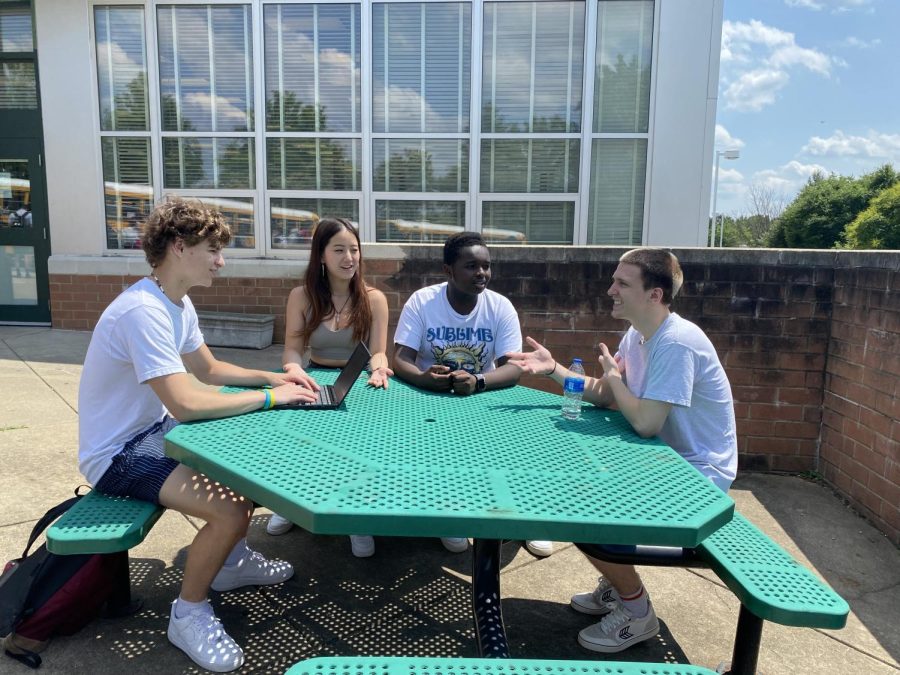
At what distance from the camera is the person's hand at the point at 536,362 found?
297 cm

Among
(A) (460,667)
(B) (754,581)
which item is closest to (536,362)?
(B) (754,581)

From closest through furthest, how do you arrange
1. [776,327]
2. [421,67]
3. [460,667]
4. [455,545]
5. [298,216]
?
[460,667], [455,545], [776,327], [421,67], [298,216]

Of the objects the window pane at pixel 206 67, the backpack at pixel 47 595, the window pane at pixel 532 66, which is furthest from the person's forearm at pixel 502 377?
the window pane at pixel 206 67

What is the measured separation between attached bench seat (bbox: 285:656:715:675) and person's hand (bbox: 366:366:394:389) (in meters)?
1.64

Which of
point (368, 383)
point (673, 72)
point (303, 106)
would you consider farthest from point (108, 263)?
point (673, 72)

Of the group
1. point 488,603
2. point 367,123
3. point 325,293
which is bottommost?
point 488,603

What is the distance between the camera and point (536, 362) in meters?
3.01

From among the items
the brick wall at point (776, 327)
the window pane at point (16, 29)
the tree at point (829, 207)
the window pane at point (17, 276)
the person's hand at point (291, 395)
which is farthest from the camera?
the tree at point (829, 207)

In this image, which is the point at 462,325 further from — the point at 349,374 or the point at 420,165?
the point at 420,165

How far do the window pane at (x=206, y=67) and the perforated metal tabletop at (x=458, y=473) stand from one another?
23.3ft

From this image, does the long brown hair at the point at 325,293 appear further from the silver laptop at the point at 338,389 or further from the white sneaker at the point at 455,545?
the white sneaker at the point at 455,545

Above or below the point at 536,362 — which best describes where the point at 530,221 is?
above

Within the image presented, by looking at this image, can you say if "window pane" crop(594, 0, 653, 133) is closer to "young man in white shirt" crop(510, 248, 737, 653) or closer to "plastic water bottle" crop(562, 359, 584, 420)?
"young man in white shirt" crop(510, 248, 737, 653)

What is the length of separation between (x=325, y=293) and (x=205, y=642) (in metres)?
1.84
